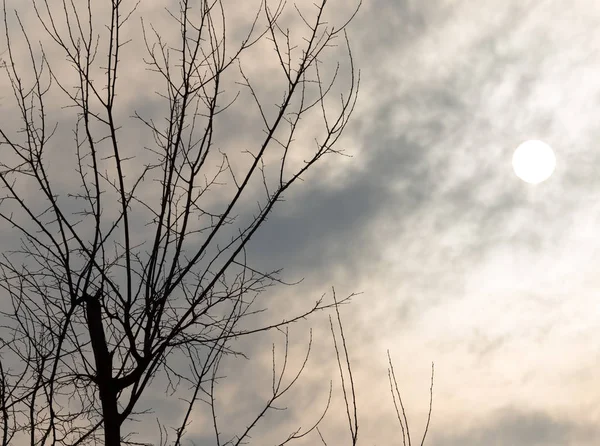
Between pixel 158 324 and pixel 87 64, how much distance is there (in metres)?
1.51

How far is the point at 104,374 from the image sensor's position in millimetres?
3719

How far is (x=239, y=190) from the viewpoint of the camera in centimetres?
380

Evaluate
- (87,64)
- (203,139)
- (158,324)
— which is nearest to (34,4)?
(87,64)

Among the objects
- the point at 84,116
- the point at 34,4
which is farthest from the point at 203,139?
the point at 34,4

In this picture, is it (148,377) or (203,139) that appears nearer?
(148,377)

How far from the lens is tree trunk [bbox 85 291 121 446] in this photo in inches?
141

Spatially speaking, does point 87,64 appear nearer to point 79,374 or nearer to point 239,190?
point 239,190

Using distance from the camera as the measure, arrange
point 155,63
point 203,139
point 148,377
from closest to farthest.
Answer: point 148,377 < point 203,139 < point 155,63

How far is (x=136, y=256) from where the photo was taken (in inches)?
154

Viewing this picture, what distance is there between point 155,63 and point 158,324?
61.6 inches

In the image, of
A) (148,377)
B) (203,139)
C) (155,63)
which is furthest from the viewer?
(155,63)

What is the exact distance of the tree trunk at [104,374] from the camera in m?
3.58

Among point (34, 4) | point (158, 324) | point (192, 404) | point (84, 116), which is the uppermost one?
point (34, 4)

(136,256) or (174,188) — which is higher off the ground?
(174,188)
